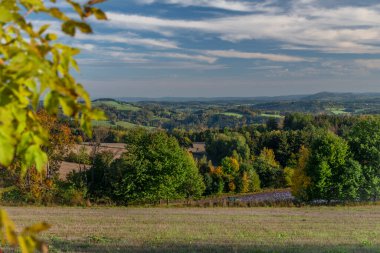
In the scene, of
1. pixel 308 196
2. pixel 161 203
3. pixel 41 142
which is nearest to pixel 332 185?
pixel 308 196

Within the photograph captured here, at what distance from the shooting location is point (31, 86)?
183 centimetres

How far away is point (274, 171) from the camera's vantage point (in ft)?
293

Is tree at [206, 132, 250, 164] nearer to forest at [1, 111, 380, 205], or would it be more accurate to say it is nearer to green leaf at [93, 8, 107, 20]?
forest at [1, 111, 380, 205]

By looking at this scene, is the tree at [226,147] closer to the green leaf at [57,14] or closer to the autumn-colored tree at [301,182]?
the autumn-colored tree at [301,182]

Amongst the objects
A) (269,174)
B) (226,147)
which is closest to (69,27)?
(269,174)

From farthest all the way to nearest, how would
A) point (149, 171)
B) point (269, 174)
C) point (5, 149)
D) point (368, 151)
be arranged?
point (269, 174)
point (368, 151)
point (149, 171)
point (5, 149)

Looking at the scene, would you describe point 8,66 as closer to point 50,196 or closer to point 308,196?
point 50,196

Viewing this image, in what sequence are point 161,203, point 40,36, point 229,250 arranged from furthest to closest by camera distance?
point 161,203 → point 229,250 → point 40,36

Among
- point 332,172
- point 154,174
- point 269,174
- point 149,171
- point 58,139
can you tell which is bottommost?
point 269,174

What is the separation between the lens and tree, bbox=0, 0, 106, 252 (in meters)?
1.73

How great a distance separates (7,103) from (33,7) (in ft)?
1.54

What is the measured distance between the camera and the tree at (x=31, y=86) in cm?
173

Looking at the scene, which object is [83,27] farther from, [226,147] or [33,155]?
[226,147]

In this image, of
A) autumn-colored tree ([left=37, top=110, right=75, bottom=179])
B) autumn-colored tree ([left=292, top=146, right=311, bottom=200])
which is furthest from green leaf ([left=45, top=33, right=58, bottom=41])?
autumn-colored tree ([left=292, top=146, right=311, bottom=200])
